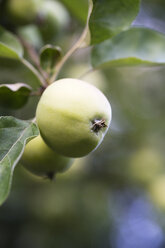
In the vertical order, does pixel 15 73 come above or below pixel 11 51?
below

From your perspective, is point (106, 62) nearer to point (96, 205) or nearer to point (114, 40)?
point (114, 40)

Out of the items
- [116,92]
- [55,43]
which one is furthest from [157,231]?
[55,43]

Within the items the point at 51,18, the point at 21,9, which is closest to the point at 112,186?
the point at 51,18

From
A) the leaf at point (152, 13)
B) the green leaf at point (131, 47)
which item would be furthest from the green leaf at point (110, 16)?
the leaf at point (152, 13)

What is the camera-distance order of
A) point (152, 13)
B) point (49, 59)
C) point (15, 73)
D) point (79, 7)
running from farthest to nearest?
point (152, 13) < point (15, 73) < point (79, 7) < point (49, 59)

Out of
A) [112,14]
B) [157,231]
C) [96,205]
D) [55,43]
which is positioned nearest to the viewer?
[112,14]

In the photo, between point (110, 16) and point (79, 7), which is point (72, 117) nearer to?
point (110, 16)
